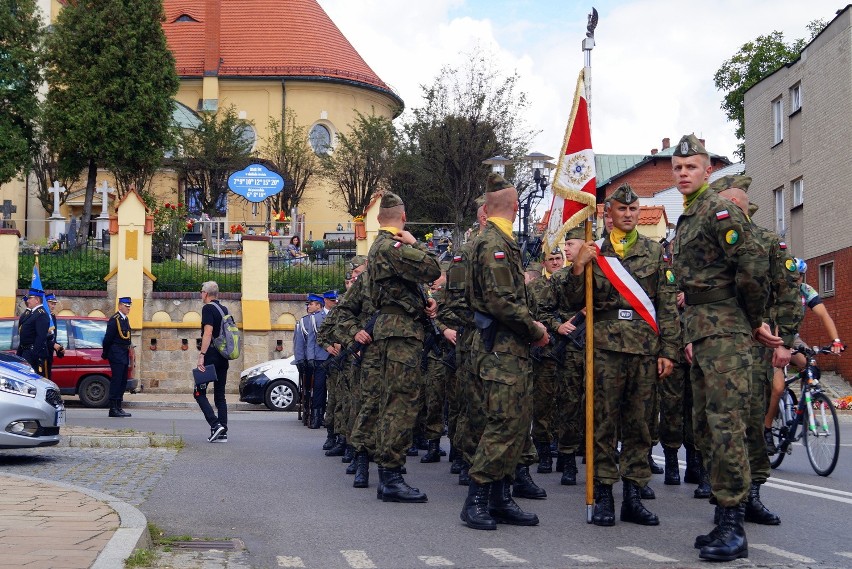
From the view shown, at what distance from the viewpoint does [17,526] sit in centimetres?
712

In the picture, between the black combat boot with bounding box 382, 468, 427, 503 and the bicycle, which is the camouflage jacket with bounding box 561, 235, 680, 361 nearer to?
the black combat boot with bounding box 382, 468, 427, 503

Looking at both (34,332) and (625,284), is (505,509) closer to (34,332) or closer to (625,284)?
(625,284)

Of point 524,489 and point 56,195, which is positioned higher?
point 56,195

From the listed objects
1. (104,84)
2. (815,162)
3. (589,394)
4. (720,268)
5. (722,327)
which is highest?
(104,84)

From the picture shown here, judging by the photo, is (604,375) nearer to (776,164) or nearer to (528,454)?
(528,454)

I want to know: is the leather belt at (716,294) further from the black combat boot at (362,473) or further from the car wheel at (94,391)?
the car wheel at (94,391)

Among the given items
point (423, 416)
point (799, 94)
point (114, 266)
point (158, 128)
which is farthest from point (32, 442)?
point (158, 128)

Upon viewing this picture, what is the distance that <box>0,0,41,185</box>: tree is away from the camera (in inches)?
1540

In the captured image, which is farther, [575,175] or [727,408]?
[575,175]

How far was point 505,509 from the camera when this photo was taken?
8070 mm

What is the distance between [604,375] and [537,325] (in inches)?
23.7

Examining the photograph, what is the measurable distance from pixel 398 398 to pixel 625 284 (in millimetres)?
2091

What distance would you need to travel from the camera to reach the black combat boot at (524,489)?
30.9ft

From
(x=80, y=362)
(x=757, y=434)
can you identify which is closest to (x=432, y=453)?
(x=757, y=434)
